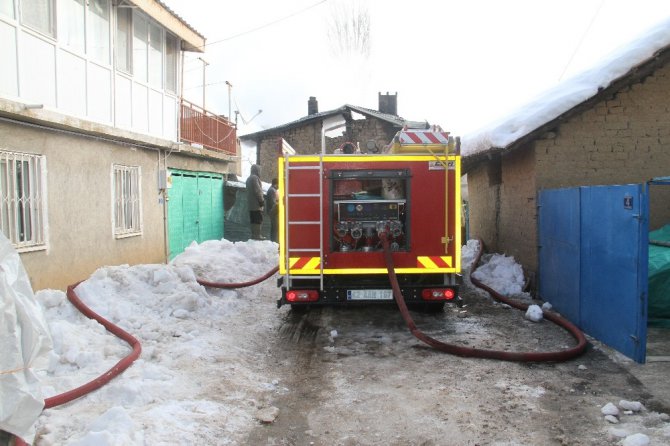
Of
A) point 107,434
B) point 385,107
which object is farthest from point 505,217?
point 385,107

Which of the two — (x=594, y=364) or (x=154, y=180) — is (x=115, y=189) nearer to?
(x=154, y=180)

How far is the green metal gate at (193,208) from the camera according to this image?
45.9 ft

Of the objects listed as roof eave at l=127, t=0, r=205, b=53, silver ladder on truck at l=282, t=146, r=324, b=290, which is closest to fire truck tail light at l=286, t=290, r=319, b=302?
silver ladder on truck at l=282, t=146, r=324, b=290

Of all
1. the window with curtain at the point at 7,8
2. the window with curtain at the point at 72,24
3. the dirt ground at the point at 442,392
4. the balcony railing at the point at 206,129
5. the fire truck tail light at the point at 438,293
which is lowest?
the dirt ground at the point at 442,392

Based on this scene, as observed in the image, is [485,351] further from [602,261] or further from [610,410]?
[602,261]

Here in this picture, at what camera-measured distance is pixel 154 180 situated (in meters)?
12.7

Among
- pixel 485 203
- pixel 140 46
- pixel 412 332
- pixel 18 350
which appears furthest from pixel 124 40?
pixel 18 350

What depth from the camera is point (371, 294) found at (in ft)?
23.8

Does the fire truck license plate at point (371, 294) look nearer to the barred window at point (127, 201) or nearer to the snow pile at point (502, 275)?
the snow pile at point (502, 275)

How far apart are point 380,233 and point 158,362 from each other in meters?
3.32

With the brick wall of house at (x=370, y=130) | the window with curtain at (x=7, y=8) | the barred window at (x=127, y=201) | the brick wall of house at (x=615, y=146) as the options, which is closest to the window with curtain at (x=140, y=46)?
the barred window at (x=127, y=201)

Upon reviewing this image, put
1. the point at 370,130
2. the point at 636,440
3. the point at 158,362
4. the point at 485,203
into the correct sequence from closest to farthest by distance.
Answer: the point at 636,440
the point at 158,362
the point at 485,203
the point at 370,130

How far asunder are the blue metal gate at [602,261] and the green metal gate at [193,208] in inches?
361

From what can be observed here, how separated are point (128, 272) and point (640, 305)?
6937 millimetres
